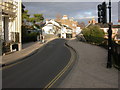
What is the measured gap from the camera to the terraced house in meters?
24.9

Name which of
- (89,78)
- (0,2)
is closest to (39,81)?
(89,78)

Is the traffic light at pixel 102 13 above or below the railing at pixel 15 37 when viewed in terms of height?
above

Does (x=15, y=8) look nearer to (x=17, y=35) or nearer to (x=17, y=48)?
(x=17, y=35)

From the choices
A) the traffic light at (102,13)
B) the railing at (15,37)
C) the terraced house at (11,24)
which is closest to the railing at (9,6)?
the terraced house at (11,24)

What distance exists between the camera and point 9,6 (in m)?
26.0

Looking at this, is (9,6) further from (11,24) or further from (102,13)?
(102,13)

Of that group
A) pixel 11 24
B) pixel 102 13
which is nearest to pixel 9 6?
pixel 11 24

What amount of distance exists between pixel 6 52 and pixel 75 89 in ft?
51.1

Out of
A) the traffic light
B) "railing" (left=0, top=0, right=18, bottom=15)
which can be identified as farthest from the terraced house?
the traffic light

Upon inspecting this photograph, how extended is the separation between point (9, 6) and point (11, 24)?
2.70 m

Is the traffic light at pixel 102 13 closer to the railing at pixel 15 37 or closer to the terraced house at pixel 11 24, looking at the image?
the terraced house at pixel 11 24

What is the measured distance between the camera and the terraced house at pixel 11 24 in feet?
81.6

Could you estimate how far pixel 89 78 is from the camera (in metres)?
11.6

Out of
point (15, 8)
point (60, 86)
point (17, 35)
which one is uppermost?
point (15, 8)
